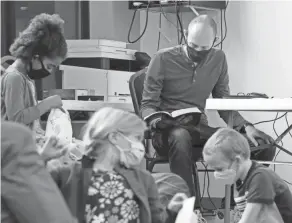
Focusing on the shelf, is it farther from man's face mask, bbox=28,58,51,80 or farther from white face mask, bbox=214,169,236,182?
white face mask, bbox=214,169,236,182

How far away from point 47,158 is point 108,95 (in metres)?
2.53

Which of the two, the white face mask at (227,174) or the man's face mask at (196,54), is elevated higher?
the man's face mask at (196,54)

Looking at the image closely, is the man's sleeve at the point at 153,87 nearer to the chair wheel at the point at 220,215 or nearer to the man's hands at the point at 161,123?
the man's hands at the point at 161,123

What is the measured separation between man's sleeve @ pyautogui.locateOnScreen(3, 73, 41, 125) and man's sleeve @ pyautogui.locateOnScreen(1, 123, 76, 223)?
A: 1.51 meters

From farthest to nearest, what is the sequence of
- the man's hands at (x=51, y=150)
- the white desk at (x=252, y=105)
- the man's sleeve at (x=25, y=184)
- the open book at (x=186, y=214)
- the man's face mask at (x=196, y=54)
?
1. the man's face mask at (x=196, y=54)
2. the white desk at (x=252, y=105)
3. the open book at (x=186, y=214)
4. the man's hands at (x=51, y=150)
5. the man's sleeve at (x=25, y=184)

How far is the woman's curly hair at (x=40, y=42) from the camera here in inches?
108

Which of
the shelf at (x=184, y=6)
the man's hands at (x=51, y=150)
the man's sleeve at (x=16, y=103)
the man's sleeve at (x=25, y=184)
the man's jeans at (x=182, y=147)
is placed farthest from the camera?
the shelf at (x=184, y=6)

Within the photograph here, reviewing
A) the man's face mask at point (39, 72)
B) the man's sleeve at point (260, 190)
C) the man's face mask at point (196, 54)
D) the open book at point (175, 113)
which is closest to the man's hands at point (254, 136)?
the open book at point (175, 113)

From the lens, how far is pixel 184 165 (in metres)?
3.32

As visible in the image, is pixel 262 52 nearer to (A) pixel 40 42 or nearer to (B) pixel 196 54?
(B) pixel 196 54

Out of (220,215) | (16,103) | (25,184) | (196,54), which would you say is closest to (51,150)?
(25,184)

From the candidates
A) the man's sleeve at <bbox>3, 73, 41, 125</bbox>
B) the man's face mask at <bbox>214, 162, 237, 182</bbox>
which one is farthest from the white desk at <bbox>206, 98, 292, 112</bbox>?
the man's sleeve at <bbox>3, 73, 41, 125</bbox>

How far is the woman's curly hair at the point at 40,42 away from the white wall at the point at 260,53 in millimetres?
2034

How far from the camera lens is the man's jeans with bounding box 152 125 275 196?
3.32m
